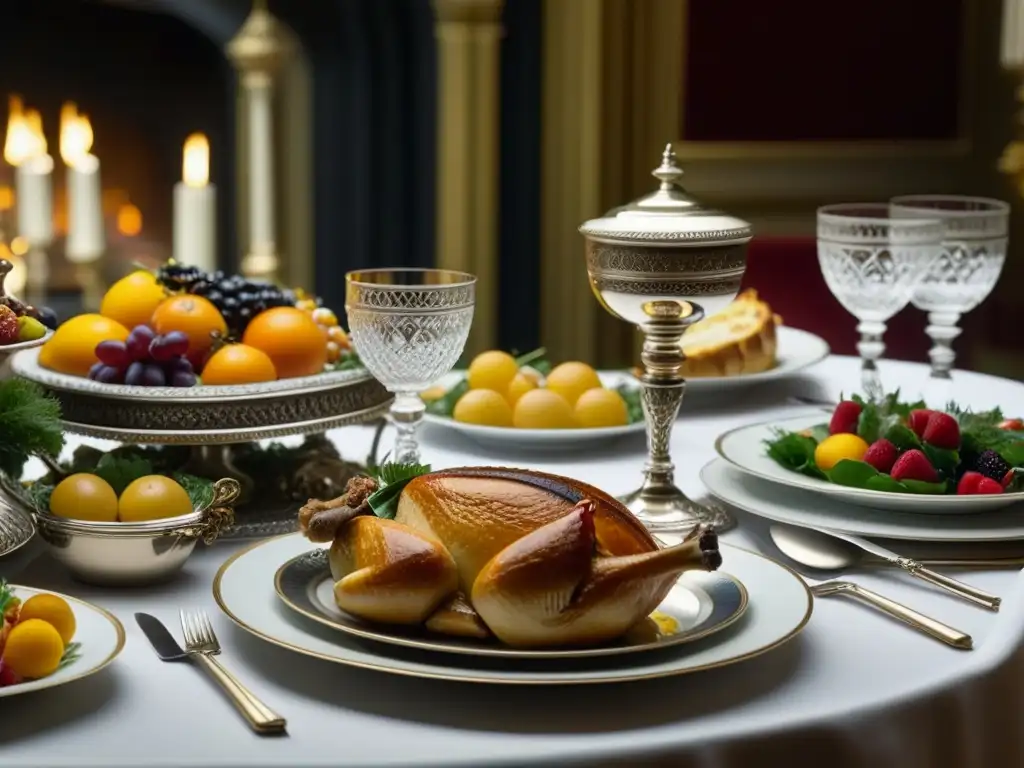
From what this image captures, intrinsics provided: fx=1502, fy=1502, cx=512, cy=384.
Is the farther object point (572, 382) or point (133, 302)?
point (572, 382)

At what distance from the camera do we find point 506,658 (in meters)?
0.80

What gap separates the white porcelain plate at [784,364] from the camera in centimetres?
165

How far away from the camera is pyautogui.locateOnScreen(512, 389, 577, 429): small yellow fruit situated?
4.59ft

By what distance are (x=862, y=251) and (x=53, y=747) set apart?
42.3 inches

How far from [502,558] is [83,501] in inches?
13.4

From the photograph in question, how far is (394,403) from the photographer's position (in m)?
1.24

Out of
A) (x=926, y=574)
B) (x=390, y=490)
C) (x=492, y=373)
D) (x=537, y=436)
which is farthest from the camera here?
(x=492, y=373)

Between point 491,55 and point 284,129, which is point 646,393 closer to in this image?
point 491,55

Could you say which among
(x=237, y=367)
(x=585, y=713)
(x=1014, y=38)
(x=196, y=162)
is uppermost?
(x=1014, y=38)

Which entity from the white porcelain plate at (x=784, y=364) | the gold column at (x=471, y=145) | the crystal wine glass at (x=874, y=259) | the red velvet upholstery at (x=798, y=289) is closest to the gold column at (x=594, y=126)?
the gold column at (x=471, y=145)

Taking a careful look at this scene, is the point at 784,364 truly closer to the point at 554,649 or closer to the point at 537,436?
the point at 537,436

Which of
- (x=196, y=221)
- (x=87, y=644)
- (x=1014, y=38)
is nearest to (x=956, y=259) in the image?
(x=87, y=644)

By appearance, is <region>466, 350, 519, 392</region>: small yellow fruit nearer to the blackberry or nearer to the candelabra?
the blackberry

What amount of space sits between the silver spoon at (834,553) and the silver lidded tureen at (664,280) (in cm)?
9
